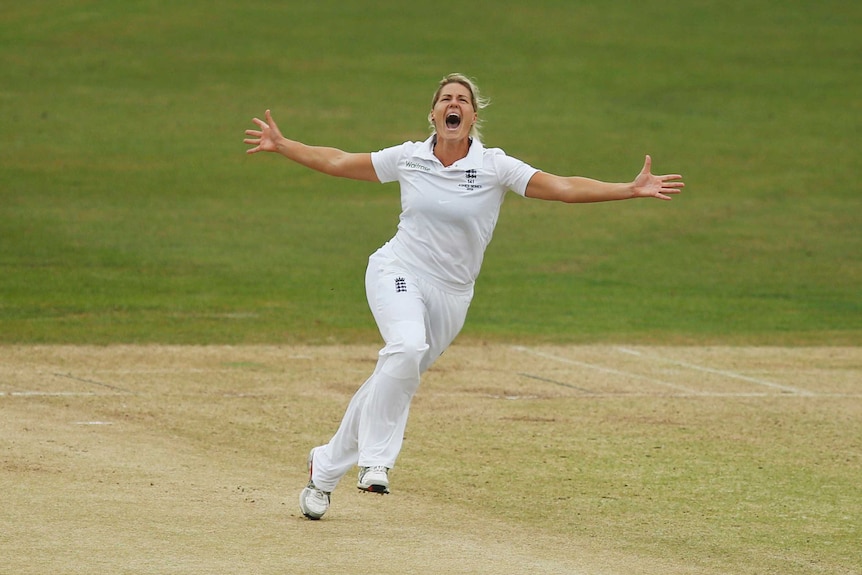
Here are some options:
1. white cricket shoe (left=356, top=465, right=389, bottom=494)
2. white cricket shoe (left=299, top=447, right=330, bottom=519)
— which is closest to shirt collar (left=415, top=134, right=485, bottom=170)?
white cricket shoe (left=356, top=465, right=389, bottom=494)

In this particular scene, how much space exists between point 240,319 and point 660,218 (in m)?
12.3

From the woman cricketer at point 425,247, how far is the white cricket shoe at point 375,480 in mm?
58

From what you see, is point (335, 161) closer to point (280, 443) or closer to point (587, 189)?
point (587, 189)

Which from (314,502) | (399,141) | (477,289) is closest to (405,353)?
(314,502)

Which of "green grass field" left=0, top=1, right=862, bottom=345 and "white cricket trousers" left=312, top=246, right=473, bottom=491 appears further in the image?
"green grass field" left=0, top=1, right=862, bottom=345

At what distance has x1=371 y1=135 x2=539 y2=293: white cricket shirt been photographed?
28.0 ft

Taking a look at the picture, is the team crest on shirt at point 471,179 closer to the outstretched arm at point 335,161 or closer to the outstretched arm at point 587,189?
the outstretched arm at point 587,189

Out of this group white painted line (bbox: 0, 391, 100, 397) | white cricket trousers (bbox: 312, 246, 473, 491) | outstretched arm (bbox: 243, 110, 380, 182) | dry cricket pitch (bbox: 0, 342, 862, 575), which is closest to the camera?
dry cricket pitch (bbox: 0, 342, 862, 575)

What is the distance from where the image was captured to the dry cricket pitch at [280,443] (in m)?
7.62

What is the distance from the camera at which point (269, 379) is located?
1438cm

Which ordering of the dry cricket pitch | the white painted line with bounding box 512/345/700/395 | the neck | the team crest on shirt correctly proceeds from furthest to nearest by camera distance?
the white painted line with bounding box 512/345/700/395 < the neck < the team crest on shirt < the dry cricket pitch

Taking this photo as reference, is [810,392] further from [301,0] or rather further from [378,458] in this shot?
[301,0]

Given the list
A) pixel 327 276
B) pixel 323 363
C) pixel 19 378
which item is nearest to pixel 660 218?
pixel 327 276

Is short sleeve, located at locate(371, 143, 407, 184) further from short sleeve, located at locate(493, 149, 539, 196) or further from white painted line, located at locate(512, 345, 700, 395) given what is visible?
white painted line, located at locate(512, 345, 700, 395)
